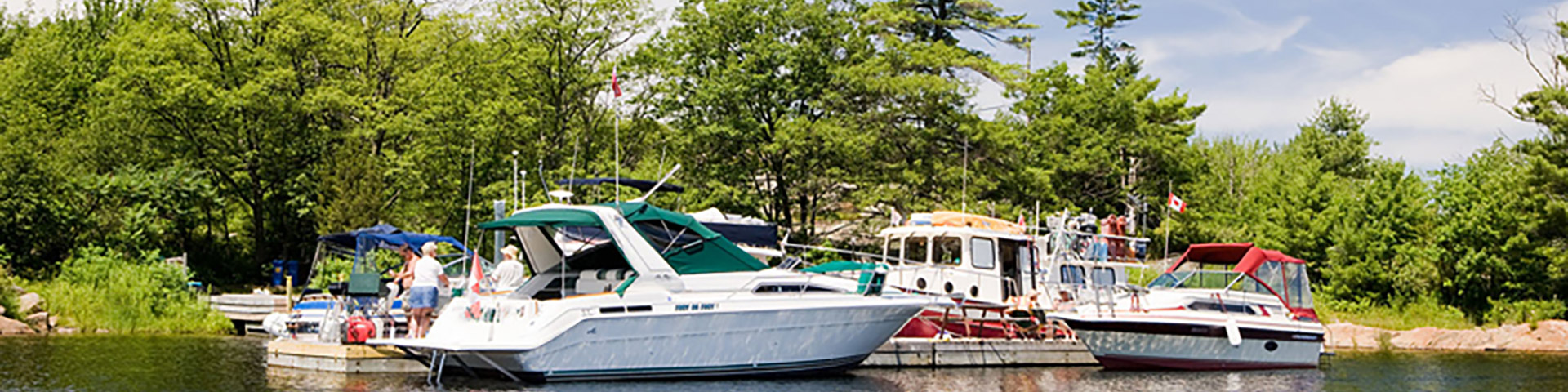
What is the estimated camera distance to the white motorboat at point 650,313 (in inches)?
775

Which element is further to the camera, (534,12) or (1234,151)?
(1234,151)

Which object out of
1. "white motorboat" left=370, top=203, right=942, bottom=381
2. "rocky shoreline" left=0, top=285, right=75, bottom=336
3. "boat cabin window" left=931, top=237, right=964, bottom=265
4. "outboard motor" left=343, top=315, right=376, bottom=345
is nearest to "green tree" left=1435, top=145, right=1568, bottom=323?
"boat cabin window" left=931, top=237, right=964, bottom=265

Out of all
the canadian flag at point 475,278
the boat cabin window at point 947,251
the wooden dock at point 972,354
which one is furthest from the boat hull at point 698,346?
the boat cabin window at point 947,251

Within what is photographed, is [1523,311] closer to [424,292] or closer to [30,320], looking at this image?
[424,292]

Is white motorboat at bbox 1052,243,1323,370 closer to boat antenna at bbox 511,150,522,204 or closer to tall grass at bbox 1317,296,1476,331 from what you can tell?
boat antenna at bbox 511,150,522,204

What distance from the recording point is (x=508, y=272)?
20.9 m

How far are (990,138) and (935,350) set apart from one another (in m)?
19.6

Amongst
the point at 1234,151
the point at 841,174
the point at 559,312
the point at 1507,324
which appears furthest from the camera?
the point at 1234,151

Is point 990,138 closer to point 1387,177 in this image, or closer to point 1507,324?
point 1387,177

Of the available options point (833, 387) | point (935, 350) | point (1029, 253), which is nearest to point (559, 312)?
point (833, 387)

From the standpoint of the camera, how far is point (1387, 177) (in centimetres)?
4216

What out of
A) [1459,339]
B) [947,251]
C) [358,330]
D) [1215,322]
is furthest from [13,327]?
[1459,339]

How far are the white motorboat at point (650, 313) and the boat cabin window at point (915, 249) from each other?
4073 mm

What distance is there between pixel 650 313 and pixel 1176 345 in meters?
9.98
